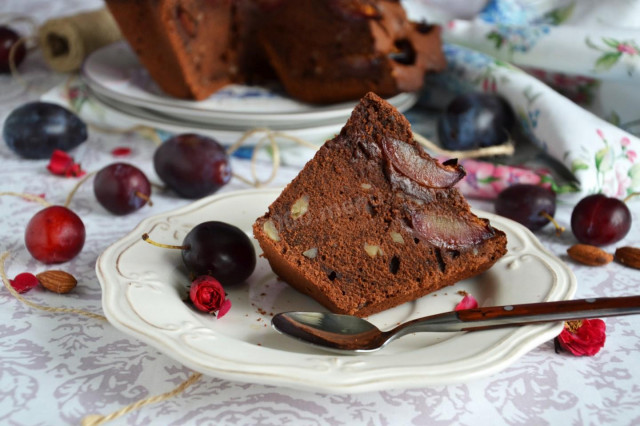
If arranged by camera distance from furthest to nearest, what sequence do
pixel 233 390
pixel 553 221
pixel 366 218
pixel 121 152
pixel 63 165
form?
pixel 121 152, pixel 63 165, pixel 553 221, pixel 366 218, pixel 233 390

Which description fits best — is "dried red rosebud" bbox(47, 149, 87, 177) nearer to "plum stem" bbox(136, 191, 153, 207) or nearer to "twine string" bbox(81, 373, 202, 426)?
"plum stem" bbox(136, 191, 153, 207)

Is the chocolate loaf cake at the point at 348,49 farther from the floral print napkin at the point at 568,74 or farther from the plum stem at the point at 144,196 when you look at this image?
the plum stem at the point at 144,196

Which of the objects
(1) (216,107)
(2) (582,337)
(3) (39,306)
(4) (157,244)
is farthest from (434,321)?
(1) (216,107)

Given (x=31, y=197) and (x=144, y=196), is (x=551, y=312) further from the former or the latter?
(x=31, y=197)

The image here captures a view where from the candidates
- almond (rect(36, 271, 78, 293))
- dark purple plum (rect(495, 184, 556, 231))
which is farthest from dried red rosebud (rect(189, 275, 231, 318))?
dark purple plum (rect(495, 184, 556, 231))

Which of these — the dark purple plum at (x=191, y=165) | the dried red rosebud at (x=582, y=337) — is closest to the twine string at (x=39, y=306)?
the dark purple plum at (x=191, y=165)

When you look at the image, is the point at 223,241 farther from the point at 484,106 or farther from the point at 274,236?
the point at 484,106
